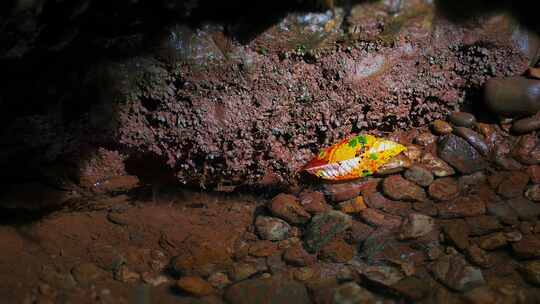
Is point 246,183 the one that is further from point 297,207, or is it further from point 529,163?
point 529,163

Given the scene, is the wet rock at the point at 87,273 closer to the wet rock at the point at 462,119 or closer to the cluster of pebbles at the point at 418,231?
the cluster of pebbles at the point at 418,231

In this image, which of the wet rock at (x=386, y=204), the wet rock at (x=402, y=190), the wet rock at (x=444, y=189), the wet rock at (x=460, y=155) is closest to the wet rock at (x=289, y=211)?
the wet rock at (x=386, y=204)

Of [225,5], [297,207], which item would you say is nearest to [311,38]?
[225,5]

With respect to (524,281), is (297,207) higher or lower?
higher

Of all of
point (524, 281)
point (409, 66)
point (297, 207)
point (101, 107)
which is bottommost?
point (524, 281)

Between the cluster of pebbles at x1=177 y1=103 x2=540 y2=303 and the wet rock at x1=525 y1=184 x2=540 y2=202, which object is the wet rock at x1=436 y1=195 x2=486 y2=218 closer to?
the cluster of pebbles at x1=177 y1=103 x2=540 y2=303

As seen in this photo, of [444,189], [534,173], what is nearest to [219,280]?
[444,189]

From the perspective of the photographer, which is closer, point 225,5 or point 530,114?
point 225,5

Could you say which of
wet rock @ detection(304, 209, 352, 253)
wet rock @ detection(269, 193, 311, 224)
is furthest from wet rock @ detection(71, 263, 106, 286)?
wet rock @ detection(304, 209, 352, 253)
